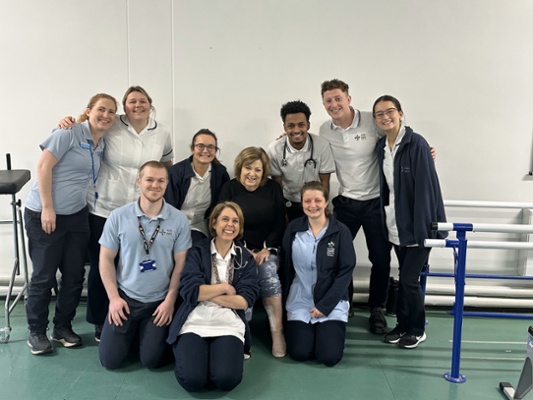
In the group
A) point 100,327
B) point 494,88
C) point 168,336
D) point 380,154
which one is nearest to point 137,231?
point 168,336

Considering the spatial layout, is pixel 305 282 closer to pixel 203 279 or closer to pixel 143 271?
pixel 203 279

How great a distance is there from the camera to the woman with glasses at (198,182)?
3.07 meters

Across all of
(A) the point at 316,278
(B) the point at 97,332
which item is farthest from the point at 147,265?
(A) the point at 316,278

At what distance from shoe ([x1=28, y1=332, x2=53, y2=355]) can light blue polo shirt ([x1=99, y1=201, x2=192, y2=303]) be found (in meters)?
0.58

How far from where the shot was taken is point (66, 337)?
3.00 meters

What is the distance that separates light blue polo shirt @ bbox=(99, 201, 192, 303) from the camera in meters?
2.72

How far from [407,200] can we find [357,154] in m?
0.47

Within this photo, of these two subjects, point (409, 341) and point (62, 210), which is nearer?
point (62, 210)

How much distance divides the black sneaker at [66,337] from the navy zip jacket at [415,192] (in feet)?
6.65

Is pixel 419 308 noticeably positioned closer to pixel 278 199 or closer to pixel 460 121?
pixel 278 199

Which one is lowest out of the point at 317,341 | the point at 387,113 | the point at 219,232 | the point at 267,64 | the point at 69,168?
the point at 317,341

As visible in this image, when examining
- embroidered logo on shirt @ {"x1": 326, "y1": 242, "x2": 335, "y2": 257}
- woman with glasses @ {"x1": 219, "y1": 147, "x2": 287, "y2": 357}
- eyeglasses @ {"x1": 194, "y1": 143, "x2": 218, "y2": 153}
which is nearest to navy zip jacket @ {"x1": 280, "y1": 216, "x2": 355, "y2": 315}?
embroidered logo on shirt @ {"x1": 326, "y1": 242, "x2": 335, "y2": 257}

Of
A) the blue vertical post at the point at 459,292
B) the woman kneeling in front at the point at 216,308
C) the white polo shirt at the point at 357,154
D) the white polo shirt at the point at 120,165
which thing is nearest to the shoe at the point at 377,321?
the blue vertical post at the point at 459,292

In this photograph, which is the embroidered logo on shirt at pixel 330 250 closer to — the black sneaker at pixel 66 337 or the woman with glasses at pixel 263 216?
the woman with glasses at pixel 263 216
